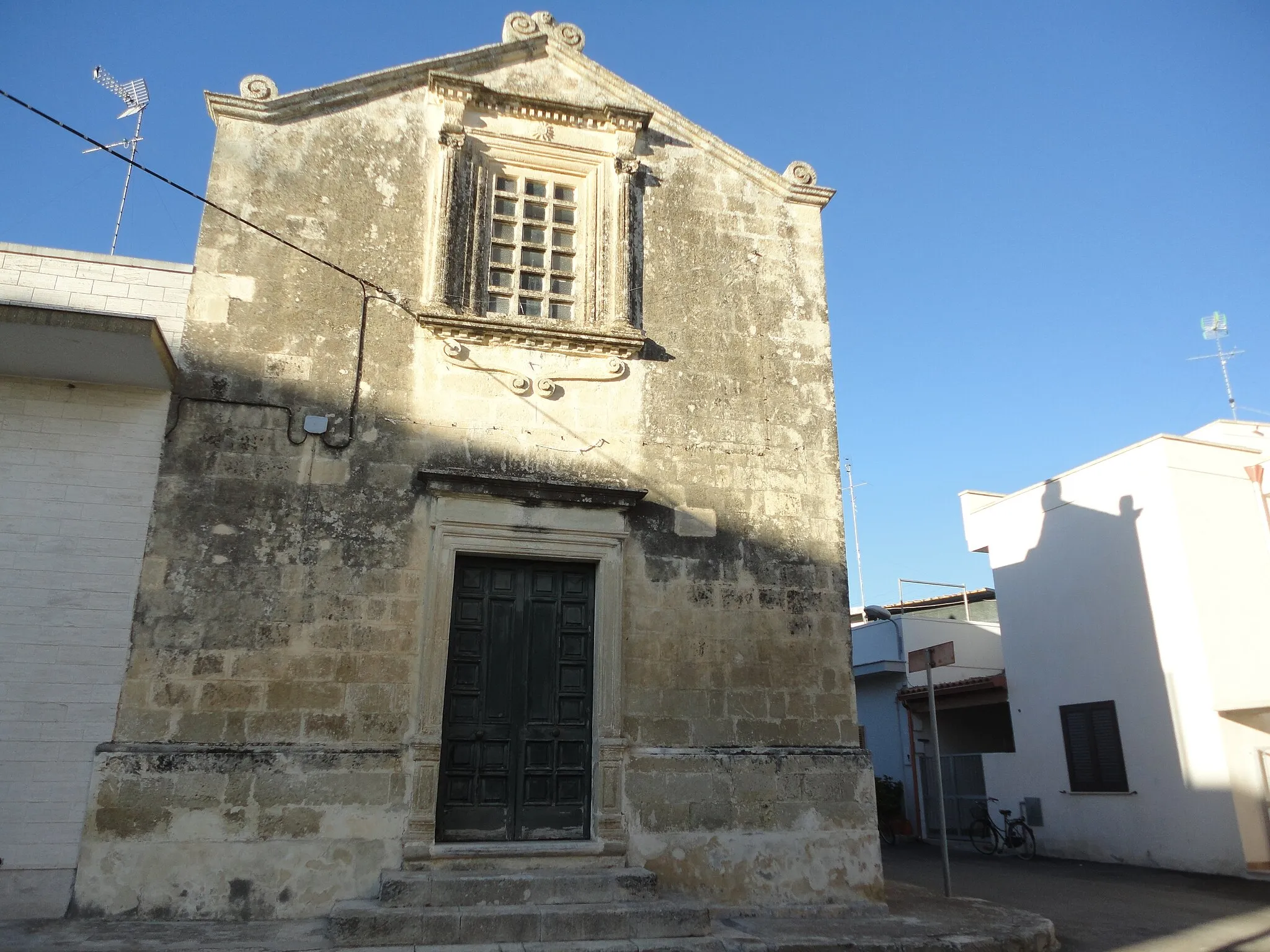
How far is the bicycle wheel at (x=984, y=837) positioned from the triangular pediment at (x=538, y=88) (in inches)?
461

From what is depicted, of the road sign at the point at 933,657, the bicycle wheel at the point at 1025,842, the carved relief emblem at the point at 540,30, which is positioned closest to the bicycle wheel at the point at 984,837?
the bicycle wheel at the point at 1025,842

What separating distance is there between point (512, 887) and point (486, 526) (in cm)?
271

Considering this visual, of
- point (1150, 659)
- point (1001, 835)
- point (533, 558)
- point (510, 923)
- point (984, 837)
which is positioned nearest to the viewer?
point (510, 923)

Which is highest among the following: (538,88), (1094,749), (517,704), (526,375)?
(538,88)

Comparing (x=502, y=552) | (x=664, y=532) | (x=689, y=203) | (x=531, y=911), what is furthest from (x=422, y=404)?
(x=531, y=911)

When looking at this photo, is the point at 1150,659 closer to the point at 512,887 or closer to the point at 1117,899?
the point at 1117,899

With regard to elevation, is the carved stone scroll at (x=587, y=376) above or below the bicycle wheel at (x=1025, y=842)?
above

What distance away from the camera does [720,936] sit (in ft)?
20.3

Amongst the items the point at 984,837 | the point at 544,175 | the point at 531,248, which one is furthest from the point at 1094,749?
the point at 544,175

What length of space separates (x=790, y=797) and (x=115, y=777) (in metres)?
5.05

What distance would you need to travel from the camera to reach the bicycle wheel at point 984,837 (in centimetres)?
1553

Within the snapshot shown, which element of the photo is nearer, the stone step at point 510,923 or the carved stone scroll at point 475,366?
the stone step at point 510,923

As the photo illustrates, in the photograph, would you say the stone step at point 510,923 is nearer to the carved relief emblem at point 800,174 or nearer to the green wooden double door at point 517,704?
the green wooden double door at point 517,704

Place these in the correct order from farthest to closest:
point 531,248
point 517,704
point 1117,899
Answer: point 1117,899 < point 531,248 < point 517,704
